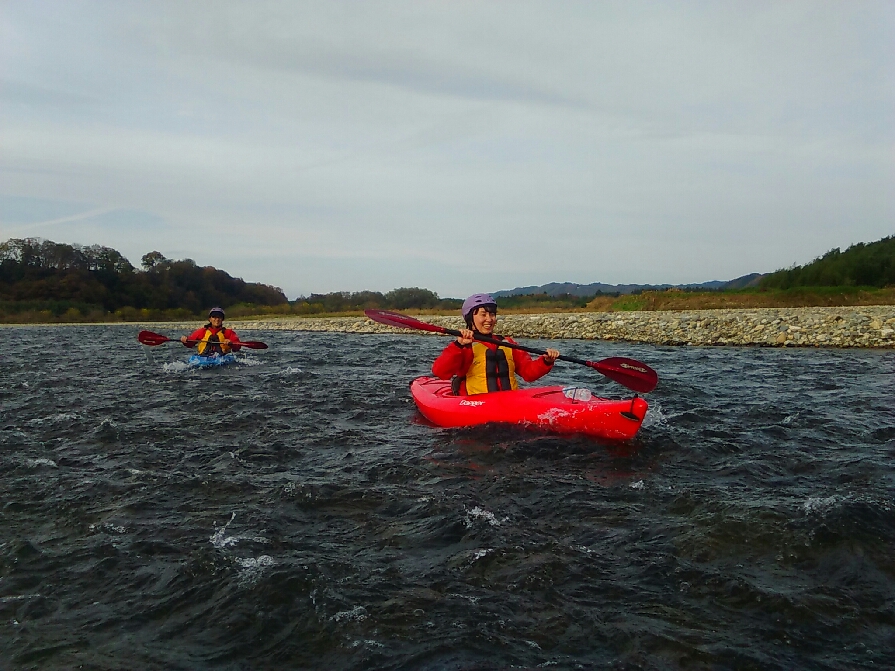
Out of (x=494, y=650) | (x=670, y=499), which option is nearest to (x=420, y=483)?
(x=670, y=499)

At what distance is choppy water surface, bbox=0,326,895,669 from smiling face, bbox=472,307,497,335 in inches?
45.4

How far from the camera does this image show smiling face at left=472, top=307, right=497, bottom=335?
6.45 meters

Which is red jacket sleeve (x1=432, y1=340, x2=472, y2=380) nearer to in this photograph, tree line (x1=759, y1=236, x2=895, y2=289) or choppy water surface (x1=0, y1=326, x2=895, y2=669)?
choppy water surface (x1=0, y1=326, x2=895, y2=669)

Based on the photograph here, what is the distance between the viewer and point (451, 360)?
6406 mm

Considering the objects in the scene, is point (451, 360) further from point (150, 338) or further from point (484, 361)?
point (150, 338)

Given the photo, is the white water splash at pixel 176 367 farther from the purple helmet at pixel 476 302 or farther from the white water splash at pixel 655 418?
the white water splash at pixel 655 418

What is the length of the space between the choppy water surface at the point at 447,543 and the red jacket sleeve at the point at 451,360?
2.20ft

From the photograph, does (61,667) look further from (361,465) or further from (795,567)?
(795,567)

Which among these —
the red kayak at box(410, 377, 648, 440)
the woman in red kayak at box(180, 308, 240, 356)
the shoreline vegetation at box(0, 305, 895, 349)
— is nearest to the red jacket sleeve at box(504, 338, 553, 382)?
the red kayak at box(410, 377, 648, 440)

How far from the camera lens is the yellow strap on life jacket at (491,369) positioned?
6625 mm

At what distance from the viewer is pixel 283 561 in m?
3.39

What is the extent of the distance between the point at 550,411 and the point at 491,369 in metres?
0.97

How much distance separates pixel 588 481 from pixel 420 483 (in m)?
1.29

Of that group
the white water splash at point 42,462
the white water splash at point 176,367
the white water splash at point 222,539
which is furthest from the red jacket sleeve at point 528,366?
the white water splash at point 176,367
